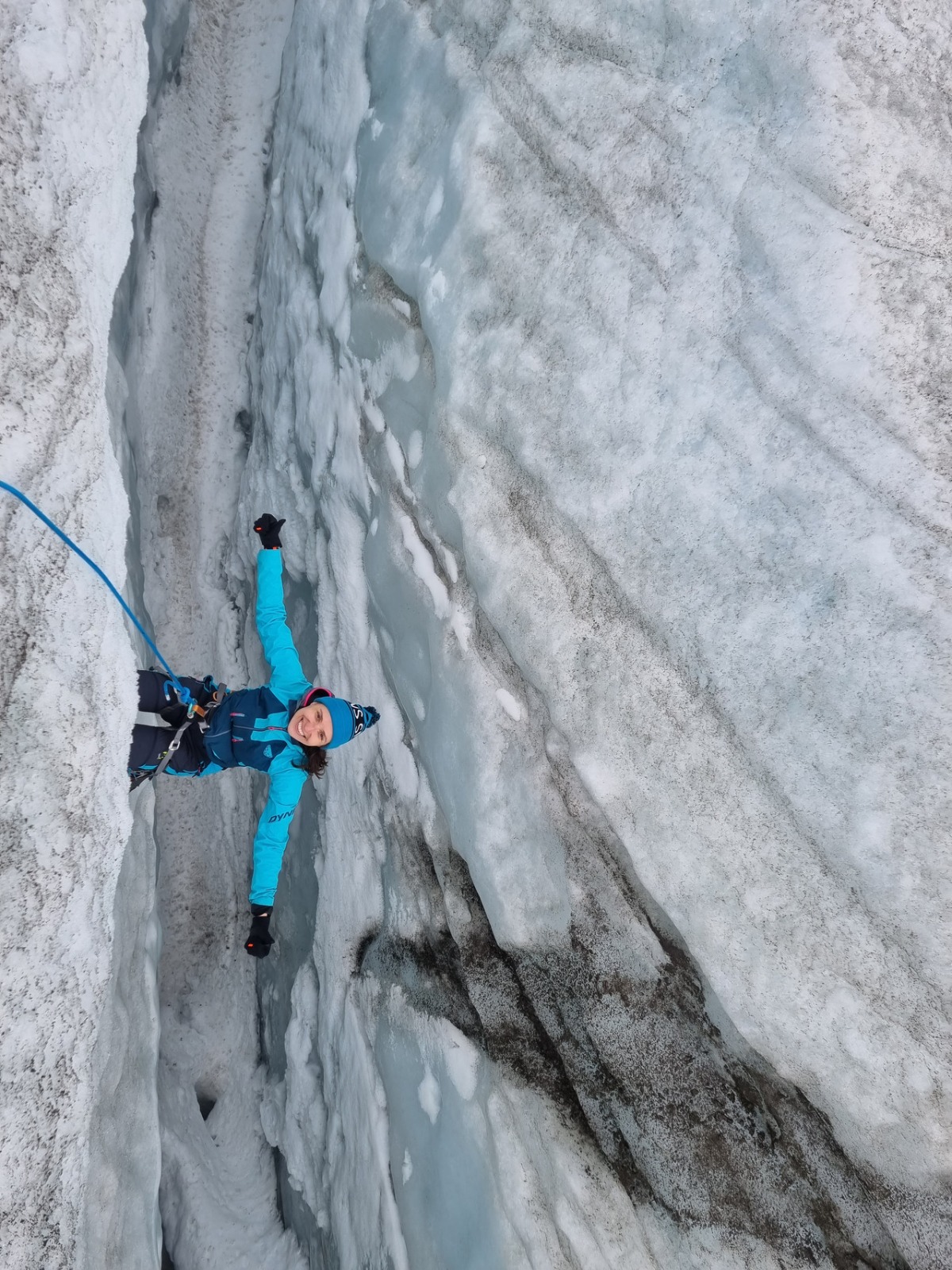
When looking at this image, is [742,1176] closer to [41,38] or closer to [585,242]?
[585,242]

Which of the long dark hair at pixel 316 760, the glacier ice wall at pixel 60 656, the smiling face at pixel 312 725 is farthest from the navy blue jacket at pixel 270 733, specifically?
the glacier ice wall at pixel 60 656

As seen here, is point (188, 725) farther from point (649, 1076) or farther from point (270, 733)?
point (649, 1076)

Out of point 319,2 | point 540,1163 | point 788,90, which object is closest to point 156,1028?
point 540,1163

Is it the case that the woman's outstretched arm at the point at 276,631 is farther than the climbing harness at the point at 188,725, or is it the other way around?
the woman's outstretched arm at the point at 276,631

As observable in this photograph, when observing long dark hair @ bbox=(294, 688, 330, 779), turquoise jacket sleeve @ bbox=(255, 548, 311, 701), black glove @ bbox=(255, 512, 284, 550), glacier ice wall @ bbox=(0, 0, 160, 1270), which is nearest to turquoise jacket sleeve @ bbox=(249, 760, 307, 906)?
long dark hair @ bbox=(294, 688, 330, 779)

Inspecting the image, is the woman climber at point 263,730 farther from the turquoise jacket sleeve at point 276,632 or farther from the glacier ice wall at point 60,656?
the glacier ice wall at point 60,656

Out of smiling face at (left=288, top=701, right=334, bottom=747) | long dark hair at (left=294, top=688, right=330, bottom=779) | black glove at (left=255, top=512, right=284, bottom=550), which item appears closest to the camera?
smiling face at (left=288, top=701, right=334, bottom=747)

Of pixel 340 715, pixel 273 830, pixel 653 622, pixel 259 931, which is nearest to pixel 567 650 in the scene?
pixel 653 622

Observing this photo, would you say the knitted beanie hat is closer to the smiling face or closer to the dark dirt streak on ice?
the smiling face
